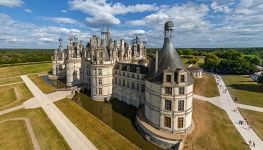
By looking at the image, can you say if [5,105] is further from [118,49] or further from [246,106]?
[246,106]

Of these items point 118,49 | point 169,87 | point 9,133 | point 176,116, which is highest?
point 118,49

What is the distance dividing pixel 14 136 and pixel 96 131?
12.7 m

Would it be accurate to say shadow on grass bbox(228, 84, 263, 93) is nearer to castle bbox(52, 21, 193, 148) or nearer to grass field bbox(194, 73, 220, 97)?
grass field bbox(194, 73, 220, 97)

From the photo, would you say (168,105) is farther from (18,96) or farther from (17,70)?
(17,70)

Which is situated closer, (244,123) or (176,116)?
(176,116)

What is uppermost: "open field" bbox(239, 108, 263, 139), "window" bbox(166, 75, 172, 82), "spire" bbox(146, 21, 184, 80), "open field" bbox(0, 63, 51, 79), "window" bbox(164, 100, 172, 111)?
"spire" bbox(146, 21, 184, 80)

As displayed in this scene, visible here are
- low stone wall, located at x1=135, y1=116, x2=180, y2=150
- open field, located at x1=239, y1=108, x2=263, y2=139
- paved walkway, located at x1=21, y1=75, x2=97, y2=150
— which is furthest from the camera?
open field, located at x1=239, y1=108, x2=263, y2=139

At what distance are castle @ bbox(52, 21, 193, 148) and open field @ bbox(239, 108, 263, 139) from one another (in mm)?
11806

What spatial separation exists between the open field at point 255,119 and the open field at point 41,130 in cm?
3082

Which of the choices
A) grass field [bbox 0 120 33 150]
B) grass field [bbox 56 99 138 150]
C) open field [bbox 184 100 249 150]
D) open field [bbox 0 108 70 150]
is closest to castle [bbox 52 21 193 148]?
open field [bbox 184 100 249 150]

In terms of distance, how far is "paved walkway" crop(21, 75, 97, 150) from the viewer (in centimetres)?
2603

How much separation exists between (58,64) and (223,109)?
6317 cm

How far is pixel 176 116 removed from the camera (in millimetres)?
28578

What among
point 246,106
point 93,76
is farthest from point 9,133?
point 246,106
